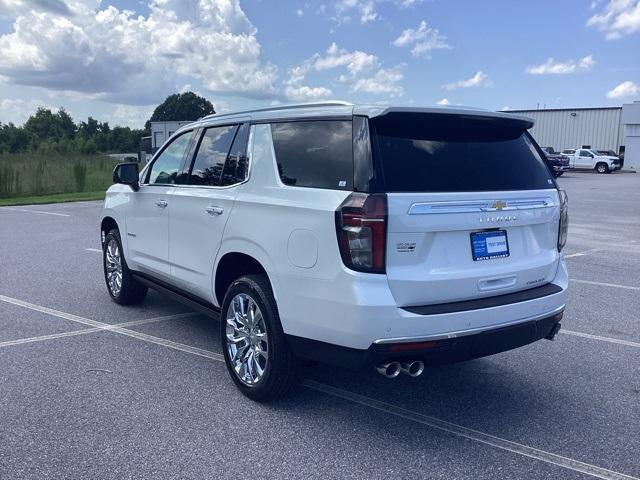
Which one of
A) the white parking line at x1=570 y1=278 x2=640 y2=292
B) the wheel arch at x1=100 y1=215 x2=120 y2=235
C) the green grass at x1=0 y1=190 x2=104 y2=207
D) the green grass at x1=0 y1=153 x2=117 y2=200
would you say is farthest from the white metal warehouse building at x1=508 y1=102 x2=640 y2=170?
the wheel arch at x1=100 y1=215 x2=120 y2=235

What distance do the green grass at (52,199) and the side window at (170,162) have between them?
16764mm

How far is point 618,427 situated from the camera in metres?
3.97

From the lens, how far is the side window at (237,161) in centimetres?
459

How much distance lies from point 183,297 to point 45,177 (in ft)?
73.7

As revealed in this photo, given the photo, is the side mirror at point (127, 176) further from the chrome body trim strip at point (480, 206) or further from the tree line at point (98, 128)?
the tree line at point (98, 128)

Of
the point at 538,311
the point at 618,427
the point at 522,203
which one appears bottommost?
the point at 618,427

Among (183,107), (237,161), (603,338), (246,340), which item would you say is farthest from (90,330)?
(183,107)

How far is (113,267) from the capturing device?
6.92 meters

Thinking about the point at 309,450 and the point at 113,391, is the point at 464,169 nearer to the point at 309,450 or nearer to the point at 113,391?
the point at 309,450


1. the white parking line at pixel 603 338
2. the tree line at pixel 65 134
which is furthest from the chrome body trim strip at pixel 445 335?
the tree line at pixel 65 134

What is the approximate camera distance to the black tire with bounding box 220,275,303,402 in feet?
13.1

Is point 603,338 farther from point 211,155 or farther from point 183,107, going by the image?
point 183,107

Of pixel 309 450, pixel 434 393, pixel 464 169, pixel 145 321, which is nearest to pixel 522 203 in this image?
pixel 464 169

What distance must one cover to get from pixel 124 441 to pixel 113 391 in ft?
2.68
